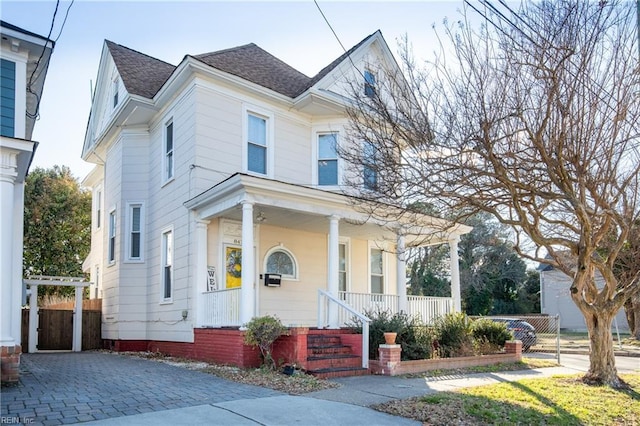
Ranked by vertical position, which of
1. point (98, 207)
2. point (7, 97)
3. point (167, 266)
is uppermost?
point (7, 97)

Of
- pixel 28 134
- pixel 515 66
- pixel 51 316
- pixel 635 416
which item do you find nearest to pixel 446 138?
pixel 515 66

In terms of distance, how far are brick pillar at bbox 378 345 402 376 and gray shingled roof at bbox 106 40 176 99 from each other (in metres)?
9.76

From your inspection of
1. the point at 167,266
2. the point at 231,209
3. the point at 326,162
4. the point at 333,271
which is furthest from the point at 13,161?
the point at 326,162

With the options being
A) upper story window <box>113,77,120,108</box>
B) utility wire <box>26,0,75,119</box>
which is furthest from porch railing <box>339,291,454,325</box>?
upper story window <box>113,77,120,108</box>

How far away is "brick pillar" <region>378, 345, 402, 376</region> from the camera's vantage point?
10438 millimetres

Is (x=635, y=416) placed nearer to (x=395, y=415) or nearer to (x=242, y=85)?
(x=395, y=415)

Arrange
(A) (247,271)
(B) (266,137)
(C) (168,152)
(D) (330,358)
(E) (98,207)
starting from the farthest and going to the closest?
1. (E) (98,207)
2. (C) (168,152)
3. (B) (266,137)
4. (A) (247,271)
5. (D) (330,358)

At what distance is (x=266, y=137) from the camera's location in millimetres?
14422

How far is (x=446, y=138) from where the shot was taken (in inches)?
332

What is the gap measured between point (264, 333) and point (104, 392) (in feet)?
10.5

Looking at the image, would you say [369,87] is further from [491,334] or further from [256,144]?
[491,334]

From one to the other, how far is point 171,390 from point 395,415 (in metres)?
3.43

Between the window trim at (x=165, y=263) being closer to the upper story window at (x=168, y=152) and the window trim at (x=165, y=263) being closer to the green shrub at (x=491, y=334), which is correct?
the upper story window at (x=168, y=152)

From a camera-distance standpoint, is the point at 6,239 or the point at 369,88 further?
the point at 369,88
